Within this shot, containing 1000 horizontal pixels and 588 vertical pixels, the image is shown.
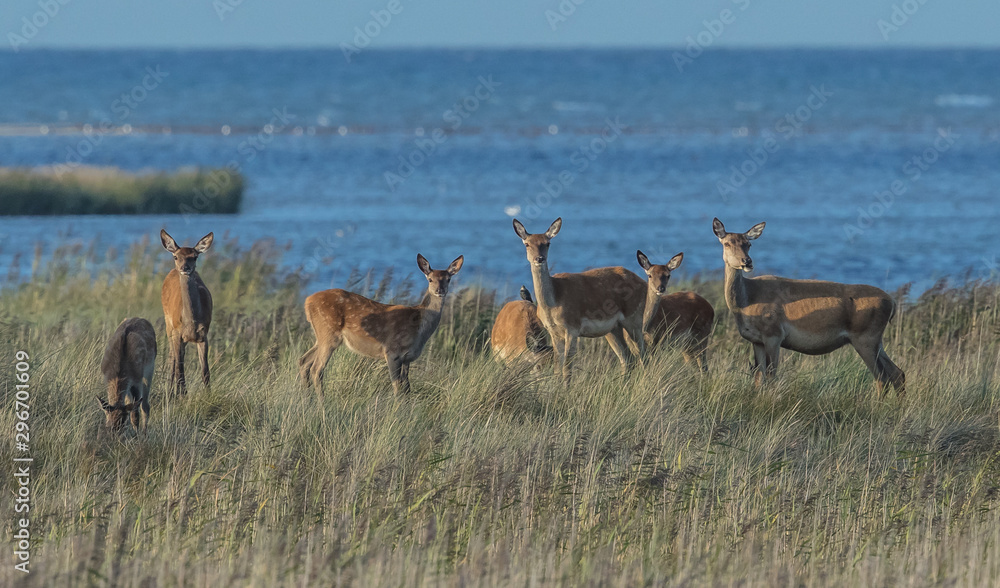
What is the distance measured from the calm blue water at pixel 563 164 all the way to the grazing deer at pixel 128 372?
20.0 ft

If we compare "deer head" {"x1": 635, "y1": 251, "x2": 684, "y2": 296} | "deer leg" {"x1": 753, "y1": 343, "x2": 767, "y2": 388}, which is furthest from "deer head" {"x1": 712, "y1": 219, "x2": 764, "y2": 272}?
"deer leg" {"x1": 753, "y1": 343, "x2": 767, "y2": 388}

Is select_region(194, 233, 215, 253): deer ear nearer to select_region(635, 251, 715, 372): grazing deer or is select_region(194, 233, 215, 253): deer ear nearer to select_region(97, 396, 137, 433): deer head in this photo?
select_region(97, 396, 137, 433): deer head

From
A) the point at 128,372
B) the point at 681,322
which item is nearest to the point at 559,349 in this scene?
the point at 681,322

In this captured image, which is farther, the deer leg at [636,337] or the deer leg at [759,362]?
the deer leg at [636,337]

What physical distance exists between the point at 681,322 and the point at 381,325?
8.33 feet

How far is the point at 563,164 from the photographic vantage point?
4625 centimetres

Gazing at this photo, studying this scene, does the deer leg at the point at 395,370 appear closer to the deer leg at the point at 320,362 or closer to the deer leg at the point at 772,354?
the deer leg at the point at 320,362

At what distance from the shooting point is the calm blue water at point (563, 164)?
24609 millimetres

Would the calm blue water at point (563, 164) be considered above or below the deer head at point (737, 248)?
above

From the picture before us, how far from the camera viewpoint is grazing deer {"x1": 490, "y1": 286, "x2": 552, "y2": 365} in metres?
10.4

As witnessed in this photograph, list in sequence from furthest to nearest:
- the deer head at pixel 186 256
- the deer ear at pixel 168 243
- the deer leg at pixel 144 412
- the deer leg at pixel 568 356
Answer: the deer leg at pixel 568 356, the deer ear at pixel 168 243, the deer head at pixel 186 256, the deer leg at pixel 144 412

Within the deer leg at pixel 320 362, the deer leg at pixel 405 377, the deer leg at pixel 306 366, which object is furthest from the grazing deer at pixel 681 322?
the deer leg at pixel 306 366

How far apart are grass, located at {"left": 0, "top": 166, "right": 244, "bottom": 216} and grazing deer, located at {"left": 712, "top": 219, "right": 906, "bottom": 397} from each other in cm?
2527

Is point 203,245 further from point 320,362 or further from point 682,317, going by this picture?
point 682,317
